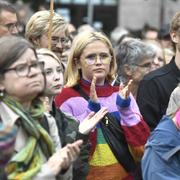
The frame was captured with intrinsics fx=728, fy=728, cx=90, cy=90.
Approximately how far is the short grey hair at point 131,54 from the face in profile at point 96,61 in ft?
3.89

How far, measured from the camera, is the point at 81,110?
5246 mm

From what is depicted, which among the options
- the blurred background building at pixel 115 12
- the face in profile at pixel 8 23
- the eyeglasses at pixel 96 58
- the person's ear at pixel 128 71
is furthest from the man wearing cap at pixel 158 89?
the blurred background building at pixel 115 12

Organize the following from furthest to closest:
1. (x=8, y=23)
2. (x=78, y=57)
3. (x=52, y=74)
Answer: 1. (x=8, y=23)
2. (x=78, y=57)
3. (x=52, y=74)

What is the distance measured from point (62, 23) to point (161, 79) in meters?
0.98

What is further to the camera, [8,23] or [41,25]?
[8,23]

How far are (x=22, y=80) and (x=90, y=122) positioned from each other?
2.63 ft

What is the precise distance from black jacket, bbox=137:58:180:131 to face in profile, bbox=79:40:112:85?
15.8 inches

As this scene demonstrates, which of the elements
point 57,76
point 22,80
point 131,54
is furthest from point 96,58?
point 22,80

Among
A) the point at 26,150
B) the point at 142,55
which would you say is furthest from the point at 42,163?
the point at 142,55

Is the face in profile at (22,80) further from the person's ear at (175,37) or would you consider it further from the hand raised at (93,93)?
the person's ear at (175,37)

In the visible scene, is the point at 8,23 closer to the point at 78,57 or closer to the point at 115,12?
the point at 78,57

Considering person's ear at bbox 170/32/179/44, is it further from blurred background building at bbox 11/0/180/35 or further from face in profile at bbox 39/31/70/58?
blurred background building at bbox 11/0/180/35

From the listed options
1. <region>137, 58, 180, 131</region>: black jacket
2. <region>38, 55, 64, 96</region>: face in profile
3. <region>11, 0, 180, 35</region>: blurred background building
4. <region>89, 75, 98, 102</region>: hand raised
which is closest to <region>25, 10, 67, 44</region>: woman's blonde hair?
<region>137, 58, 180, 131</region>: black jacket

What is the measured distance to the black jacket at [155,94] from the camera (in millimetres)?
5632
